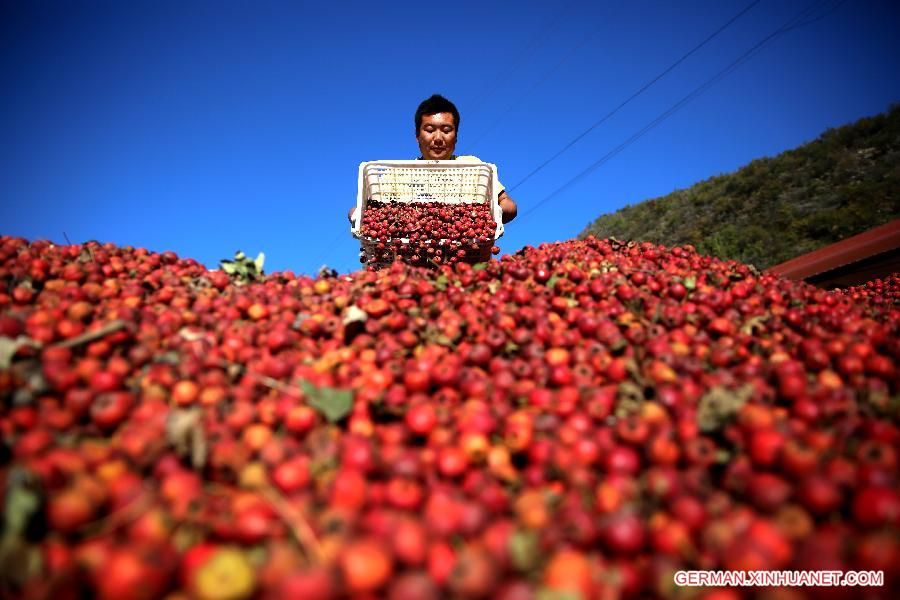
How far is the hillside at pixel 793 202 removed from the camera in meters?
24.7

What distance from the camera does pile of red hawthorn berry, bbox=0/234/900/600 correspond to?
1272 millimetres

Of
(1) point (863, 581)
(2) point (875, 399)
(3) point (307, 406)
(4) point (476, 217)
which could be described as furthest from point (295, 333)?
(4) point (476, 217)

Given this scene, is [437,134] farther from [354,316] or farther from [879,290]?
[879,290]

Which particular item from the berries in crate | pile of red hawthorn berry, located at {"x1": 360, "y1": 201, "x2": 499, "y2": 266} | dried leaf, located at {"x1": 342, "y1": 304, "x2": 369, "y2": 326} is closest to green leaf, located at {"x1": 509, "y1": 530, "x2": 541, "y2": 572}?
dried leaf, located at {"x1": 342, "y1": 304, "x2": 369, "y2": 326}

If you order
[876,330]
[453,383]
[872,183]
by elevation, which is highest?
[872,183]

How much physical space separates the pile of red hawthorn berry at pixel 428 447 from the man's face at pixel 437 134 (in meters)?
6.64

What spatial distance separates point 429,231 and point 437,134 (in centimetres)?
273

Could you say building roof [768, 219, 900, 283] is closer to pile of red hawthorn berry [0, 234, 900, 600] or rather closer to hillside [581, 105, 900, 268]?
pile of red hawthorn berry [0, 234, 900, 600]

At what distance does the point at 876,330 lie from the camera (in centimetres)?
289

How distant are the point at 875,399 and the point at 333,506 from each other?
2514 millimetres

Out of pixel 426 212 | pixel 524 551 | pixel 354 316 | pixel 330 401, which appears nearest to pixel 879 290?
pixel 426 212

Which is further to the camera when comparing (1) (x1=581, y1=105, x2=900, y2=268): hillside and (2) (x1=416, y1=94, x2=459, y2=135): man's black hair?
(1) (x1=581, y1=105, x2=900, y2=268): hillside

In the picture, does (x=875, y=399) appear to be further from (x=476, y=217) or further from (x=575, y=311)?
(x=476, y=217)

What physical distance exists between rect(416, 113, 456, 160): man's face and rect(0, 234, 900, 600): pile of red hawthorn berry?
6.64 metres
